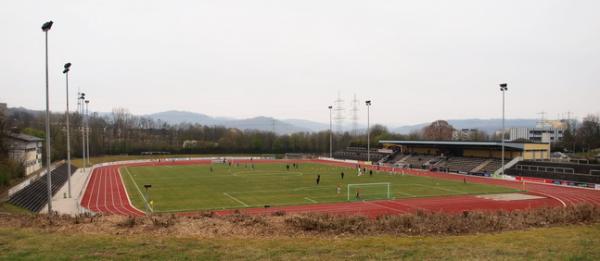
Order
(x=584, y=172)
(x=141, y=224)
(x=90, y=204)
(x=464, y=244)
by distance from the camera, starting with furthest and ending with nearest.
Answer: (x=584, y=172), (x=90, y=204), (x=141, y=224), (x=464, y=244)

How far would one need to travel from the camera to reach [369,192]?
47.3 meters

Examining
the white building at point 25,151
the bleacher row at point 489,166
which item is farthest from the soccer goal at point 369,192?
the white building at point 25,151

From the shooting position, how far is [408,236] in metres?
15.6

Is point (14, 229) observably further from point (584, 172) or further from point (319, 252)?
point (584, 172)

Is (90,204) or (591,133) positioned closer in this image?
(90,204)

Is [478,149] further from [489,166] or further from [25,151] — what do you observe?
[25,151]

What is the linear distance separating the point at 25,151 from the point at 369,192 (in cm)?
4245

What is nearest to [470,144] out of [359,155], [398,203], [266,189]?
[359,155]

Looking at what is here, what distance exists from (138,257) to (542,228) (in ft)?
51.6

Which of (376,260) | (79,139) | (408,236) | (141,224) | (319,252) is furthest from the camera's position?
(79,139)

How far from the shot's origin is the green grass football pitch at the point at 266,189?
1590 inches

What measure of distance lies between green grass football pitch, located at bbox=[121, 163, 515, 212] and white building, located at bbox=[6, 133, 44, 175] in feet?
39.0

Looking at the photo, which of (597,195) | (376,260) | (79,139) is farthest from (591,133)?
(79,139)

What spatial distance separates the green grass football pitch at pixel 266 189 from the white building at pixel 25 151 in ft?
39.0
